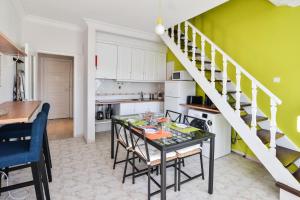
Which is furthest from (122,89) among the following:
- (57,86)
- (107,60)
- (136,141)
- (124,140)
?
(136,141)

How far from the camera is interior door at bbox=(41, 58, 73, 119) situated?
5766 millimetres

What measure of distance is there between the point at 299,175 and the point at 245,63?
6.28 ft

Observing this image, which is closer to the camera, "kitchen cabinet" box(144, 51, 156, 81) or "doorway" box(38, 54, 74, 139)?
"kitchen cabinet" box(144, 51, 156, 81)

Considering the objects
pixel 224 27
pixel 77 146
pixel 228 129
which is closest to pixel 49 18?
pixel 77 146

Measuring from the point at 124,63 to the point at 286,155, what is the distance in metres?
3.66

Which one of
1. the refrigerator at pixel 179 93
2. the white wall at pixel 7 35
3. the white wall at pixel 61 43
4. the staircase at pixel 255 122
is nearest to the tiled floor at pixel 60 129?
the white wall at pixel 61 43

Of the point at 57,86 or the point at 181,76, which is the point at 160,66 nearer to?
the point at 181,76

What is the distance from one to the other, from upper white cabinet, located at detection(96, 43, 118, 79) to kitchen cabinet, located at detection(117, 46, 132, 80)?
11 cm

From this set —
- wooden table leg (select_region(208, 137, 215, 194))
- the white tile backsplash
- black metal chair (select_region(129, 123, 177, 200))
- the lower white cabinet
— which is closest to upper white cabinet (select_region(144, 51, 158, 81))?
the white tile backsplash

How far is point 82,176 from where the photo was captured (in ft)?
7.92

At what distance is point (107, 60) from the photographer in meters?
4.14

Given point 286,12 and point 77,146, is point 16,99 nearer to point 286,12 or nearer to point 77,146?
point 77,146

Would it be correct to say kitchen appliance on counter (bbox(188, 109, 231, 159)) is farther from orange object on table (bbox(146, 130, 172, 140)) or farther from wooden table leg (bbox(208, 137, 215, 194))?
orange object on table (bbox(146, 130, 172, 140))

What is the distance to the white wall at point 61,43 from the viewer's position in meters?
3.65
